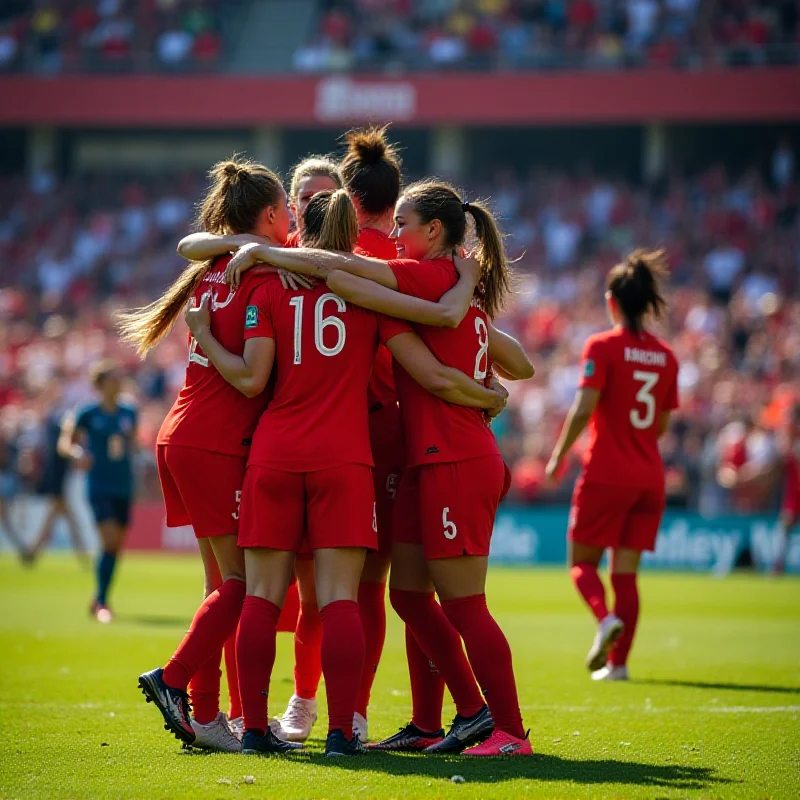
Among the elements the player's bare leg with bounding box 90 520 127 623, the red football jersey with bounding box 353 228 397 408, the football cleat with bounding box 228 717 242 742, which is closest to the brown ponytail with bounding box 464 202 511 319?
the red football jersey with bounding box 353 228 397 408

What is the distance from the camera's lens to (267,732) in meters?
5.91

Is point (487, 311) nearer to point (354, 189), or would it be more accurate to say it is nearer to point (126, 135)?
point (354, 189)

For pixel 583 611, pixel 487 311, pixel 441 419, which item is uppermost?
pixel 487 311

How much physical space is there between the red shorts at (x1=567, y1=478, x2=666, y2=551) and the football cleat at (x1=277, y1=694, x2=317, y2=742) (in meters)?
2.93

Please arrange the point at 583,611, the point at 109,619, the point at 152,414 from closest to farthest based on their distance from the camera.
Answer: the point at 109,619 < the point at 583,611 < the point at 152,414

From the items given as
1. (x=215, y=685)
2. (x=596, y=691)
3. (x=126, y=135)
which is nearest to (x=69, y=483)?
(x=596, y=691)

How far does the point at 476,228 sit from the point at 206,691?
7.79ft

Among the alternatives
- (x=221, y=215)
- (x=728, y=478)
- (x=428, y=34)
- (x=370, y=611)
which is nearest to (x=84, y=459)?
(x=221, y=215)

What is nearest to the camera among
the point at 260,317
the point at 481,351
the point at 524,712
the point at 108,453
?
the point at 260,317

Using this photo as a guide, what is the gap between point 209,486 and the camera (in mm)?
6055

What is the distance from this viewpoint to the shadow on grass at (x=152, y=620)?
12044 millimetres

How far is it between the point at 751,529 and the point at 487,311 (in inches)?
564

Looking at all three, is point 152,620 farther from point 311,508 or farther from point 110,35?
point 110,35

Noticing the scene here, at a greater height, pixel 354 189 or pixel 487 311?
pixel 354 189
